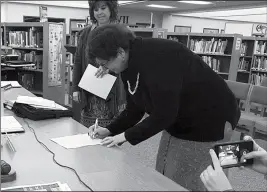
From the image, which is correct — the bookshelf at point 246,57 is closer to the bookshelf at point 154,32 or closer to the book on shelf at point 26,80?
the bookshelf at point 154,32

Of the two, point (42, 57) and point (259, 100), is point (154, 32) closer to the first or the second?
point (42, 57)

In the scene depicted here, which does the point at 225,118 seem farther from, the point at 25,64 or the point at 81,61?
the point at 25,64

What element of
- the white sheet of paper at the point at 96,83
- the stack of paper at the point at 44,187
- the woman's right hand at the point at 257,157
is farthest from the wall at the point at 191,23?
the stack of paper at the point at 44,187

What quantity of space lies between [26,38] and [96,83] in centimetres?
382

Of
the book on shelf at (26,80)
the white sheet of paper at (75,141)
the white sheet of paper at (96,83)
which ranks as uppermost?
the white sheet of paper at (96,83)

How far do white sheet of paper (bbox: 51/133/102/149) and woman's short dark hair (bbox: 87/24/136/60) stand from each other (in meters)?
0.48

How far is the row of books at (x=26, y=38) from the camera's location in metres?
5.20

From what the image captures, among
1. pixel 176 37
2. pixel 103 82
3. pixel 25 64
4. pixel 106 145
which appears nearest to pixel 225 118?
pixel 106 145

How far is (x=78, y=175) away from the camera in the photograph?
118 centimetres

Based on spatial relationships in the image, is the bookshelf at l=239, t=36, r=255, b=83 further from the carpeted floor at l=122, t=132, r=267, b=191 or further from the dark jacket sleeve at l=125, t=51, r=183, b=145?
the dark jacket sleeve at l=125, t=51, r=183, b=145

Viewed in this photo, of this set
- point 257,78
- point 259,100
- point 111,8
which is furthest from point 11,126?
point 257,78

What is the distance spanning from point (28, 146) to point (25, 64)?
3.54 metres

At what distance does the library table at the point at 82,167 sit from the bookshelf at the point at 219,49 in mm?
4259

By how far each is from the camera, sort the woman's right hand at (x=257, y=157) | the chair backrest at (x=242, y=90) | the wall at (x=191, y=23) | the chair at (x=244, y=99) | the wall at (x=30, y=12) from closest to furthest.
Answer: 1. the woman's right hand at (x=257, y=157)
2. the chair at (x=244, y=99)
3. the chair backrest at (x=242, y=90)
4. the wall at (x=30, y=12)
5. the wall at (x=191, y=23)
